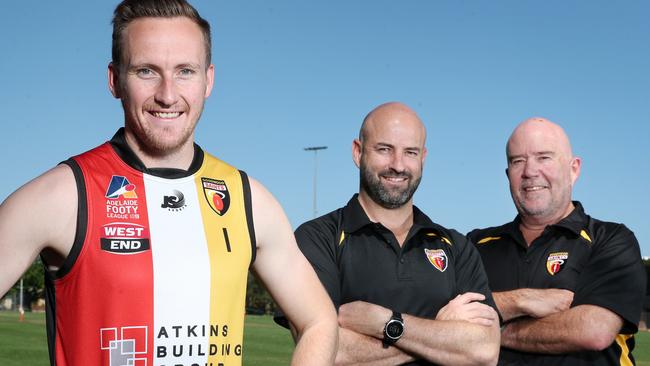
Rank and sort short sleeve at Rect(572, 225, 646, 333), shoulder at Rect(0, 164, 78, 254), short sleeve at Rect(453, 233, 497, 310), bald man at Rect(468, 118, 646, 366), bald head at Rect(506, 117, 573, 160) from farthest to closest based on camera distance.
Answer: bald head at Rect(506, 117, 573, 160), short sleeve at Rect(572, 225, 646, 333), bald man at Rect(468, 118, 646, 366), short sleeve at Rect(453, 233, 497, 310), shoulder at Rect(0, 164, 78, 254)

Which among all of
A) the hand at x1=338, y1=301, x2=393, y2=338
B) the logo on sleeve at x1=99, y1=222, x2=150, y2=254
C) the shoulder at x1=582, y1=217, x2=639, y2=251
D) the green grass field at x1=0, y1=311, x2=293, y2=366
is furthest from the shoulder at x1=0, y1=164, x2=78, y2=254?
the green grass field at x1=0, y1=311, x2=293, y2=366

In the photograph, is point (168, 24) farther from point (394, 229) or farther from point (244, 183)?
point (394, 229)

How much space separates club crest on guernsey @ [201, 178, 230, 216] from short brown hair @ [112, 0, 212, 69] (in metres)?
0.50

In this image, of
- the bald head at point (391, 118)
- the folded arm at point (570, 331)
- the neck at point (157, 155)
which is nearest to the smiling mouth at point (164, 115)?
the neck at point (157, 155)

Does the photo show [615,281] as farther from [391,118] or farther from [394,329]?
[391,118]

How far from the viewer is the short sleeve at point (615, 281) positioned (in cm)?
544

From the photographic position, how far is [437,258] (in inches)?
197

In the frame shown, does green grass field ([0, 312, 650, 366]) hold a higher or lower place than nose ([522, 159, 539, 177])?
lower

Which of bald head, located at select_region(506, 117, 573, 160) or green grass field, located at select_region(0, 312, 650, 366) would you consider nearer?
bald head, located at select_region(506, 117, 573, 160)

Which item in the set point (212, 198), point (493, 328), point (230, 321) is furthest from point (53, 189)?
point (493, 328)

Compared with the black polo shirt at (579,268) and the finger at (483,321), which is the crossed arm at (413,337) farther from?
the black polo shirt at (579,268)

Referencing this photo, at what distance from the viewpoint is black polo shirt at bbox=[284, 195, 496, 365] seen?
4.81m

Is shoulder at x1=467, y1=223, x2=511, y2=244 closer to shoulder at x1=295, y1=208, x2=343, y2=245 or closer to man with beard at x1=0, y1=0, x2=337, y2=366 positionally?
shoulder at x1=295, y1=208, x2=343, y2=245

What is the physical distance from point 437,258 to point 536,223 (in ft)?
3.88
